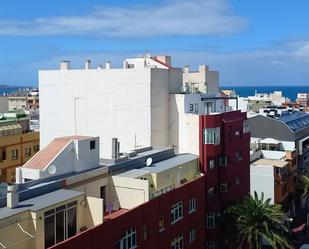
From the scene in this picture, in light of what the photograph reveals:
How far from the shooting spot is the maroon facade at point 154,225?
2466 cm

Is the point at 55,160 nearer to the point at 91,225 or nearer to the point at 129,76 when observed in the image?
the point at 91,225

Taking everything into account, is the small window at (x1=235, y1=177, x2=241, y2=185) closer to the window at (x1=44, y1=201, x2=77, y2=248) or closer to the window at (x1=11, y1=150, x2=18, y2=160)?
the window at (x1=44, y1=201, x2=77, y2=248)

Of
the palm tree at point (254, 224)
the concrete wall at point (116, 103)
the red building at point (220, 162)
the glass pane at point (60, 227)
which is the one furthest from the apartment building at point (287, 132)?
the glass pane at point (60, 227)

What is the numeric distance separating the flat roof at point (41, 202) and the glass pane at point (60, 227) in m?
0.80

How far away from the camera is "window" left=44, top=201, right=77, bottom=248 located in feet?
77.9

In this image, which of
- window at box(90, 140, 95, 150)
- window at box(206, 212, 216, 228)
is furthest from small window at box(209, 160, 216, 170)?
window at box(90, 140, 95, 150)

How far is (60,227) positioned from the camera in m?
24.6

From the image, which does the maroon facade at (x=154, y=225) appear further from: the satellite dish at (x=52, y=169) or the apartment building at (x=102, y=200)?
the satellite dish at (x=52, y=169)

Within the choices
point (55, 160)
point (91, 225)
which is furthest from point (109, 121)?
point (91, 225)

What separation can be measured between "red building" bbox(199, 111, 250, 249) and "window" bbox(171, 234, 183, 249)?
6069mm

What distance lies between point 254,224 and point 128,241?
14.9 metres

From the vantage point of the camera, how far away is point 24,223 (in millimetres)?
22656

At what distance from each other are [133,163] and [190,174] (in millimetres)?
6012

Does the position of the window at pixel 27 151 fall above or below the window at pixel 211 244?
above
